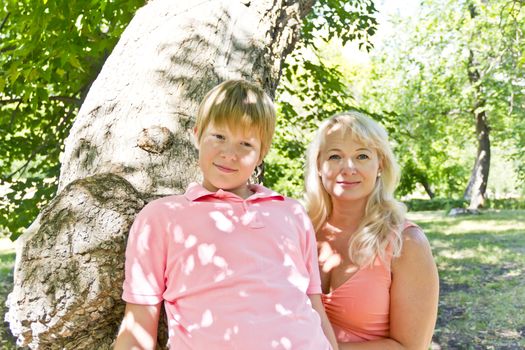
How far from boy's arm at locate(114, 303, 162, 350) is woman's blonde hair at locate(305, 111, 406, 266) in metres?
0.92

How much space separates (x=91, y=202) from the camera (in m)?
1.99

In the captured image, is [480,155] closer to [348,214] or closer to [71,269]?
[348,214]

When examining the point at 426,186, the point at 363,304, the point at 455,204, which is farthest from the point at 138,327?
the point at 426,186

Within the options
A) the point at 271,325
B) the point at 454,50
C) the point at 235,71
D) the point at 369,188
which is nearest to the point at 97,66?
the point at 235,71

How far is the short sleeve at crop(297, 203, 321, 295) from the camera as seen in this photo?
211 centimetres

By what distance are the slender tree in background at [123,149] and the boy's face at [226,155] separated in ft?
0.95

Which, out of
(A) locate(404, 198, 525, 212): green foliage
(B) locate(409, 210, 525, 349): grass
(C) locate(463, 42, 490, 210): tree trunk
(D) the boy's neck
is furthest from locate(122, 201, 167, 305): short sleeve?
(A) locate(404, 198, 525, 212): green foliage

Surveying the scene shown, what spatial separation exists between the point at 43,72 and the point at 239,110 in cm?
369

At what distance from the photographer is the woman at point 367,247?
2.42m

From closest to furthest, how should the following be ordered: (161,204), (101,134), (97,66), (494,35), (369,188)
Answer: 1. (161,204)
2. (101,134)
3. (369,188)
4. (97,66)
5. (494,35)

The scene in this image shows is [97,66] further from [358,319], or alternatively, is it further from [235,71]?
[358,319]

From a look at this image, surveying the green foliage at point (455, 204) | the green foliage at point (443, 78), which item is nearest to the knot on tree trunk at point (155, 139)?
the green foliage at point (443, 78)

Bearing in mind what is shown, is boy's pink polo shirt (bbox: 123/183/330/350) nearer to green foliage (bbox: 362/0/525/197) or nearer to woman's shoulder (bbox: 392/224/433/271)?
woman's shoulder (bbox: 392/224/433/271)

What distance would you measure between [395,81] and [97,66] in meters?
18.1
